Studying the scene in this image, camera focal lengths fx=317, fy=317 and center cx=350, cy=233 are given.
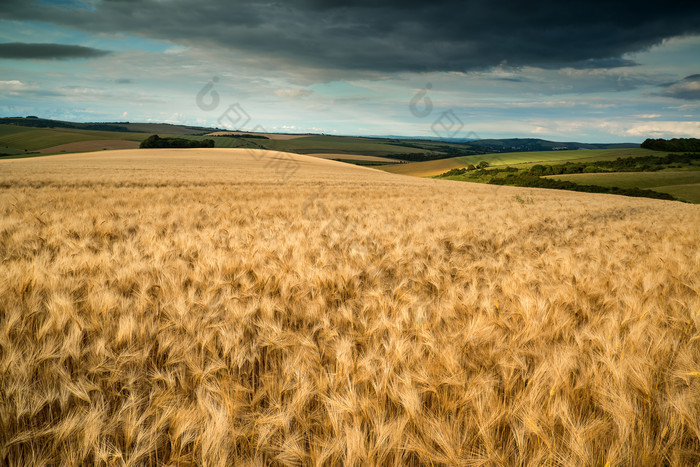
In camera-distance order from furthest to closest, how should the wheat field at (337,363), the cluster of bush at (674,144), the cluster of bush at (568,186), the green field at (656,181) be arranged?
the cluster of bush at (674,144), the green field at (656,181), the cluster of bush at (568,186), the wheat field at (337,363)

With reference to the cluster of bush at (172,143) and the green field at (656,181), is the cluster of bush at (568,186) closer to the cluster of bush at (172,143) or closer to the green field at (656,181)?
the green field at (656,181)

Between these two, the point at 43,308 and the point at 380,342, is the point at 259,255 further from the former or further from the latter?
the point at 380,342

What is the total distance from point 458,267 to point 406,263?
60 centimetres

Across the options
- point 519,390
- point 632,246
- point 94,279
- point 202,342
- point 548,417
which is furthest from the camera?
point 632,246

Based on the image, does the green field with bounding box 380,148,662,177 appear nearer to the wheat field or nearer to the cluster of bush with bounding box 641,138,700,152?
the cluster of bush with bounding box 641,138,700,152

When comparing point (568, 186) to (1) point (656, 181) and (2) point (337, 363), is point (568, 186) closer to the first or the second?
(1) point (656, 181)

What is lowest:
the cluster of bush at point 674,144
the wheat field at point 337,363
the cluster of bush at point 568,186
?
the wheat field at point 337,363

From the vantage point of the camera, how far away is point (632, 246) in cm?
506

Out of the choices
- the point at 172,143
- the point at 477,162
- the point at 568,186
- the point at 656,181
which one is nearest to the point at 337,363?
the point at 568,186

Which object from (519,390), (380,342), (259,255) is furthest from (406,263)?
(519,390)

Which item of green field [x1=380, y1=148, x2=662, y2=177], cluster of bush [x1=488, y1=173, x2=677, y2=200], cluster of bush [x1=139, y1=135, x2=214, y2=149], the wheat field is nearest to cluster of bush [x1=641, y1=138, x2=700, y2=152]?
green field [x1=380, y1=148, x2=662, y2=177]

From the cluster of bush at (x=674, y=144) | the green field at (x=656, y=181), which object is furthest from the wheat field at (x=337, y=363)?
the cluster of bush at (x=674, y=144)

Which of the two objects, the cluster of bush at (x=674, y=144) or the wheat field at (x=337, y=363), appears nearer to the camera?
the wheat field at (x=337, y=363)

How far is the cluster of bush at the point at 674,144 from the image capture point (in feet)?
223
